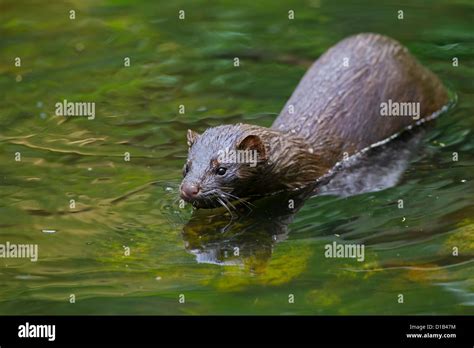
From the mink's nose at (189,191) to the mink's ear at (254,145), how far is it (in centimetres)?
61

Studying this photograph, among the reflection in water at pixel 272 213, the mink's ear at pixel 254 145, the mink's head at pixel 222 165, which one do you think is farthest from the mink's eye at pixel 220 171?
the reflection in water at pixel 272 213

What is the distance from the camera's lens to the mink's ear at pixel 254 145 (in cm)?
925

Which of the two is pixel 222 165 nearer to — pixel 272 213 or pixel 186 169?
pixel 186 169

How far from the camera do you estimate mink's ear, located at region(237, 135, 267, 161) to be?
9.25 m

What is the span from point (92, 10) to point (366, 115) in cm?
484

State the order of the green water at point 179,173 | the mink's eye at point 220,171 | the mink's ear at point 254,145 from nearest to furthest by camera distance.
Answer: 1. the green water at point 179,173
2. the mink's eye at point 220,171
3. the mink's ear at point 254,145

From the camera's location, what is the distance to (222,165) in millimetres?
9133

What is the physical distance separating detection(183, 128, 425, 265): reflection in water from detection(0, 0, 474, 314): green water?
32 mm

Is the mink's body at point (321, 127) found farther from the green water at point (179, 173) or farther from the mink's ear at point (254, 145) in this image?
the green water at point (179, 173)

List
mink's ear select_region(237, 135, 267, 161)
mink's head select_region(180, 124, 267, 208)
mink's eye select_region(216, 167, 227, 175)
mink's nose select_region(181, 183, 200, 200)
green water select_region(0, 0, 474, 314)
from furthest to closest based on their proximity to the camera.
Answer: mink's ear select_region(237, 135, 267, 161), mink's eye select_region(216, 167, 227, 175), mink's head select_region(180, 124, 267, 208), mink's nose select_region(181, 183, 200, 200), green water select_region(0, 0, 474, 314)

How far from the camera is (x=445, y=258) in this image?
8.27 m

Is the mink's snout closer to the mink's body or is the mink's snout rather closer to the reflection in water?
the mink's body

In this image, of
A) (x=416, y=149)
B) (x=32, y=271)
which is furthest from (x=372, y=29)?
(x=32, y=271)

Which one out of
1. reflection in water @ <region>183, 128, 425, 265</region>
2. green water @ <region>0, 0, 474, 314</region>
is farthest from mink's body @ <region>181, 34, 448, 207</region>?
green water @ <region>0, 0, 474, 314</region>
